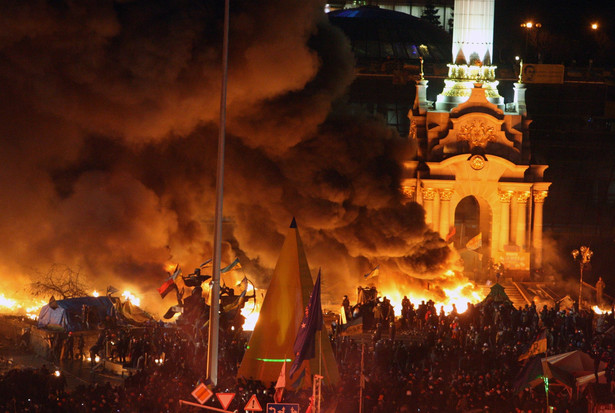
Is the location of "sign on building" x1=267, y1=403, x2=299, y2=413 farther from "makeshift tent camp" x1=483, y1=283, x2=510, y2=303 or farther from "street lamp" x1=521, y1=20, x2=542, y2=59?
"street lamp" x1=521, y1=20, x2=542, y2=59

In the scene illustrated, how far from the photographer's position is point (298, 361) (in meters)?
25.3

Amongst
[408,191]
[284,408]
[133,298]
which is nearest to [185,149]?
[133,298]

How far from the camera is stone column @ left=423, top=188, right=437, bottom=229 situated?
5600cm

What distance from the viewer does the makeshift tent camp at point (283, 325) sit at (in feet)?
94.0

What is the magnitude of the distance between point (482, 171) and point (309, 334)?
32519 mm

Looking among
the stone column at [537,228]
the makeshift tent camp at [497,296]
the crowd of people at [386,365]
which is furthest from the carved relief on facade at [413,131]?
the crowd of people at [386,365]

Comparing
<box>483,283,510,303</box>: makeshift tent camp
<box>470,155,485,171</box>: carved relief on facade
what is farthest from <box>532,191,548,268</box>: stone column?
<box>483,283,510,303</box>: makeshift tent camp

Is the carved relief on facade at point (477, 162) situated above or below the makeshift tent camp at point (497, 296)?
above

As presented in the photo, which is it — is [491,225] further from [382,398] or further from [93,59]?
[382,398]

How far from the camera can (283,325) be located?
28.9 metres

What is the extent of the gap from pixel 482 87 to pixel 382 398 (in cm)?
3382

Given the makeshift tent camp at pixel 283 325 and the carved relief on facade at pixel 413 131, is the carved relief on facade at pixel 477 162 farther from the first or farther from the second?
the makeshift tent camp at pixel 283 325

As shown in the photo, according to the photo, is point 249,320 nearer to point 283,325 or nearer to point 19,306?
point 19,306

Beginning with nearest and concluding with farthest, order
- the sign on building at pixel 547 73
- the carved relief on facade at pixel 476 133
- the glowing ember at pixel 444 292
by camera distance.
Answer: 1. the glowing ember at pixel 444 292
2. the carved relief on facade at pixel 476 133
3. the sign on building at pixel 547 73
